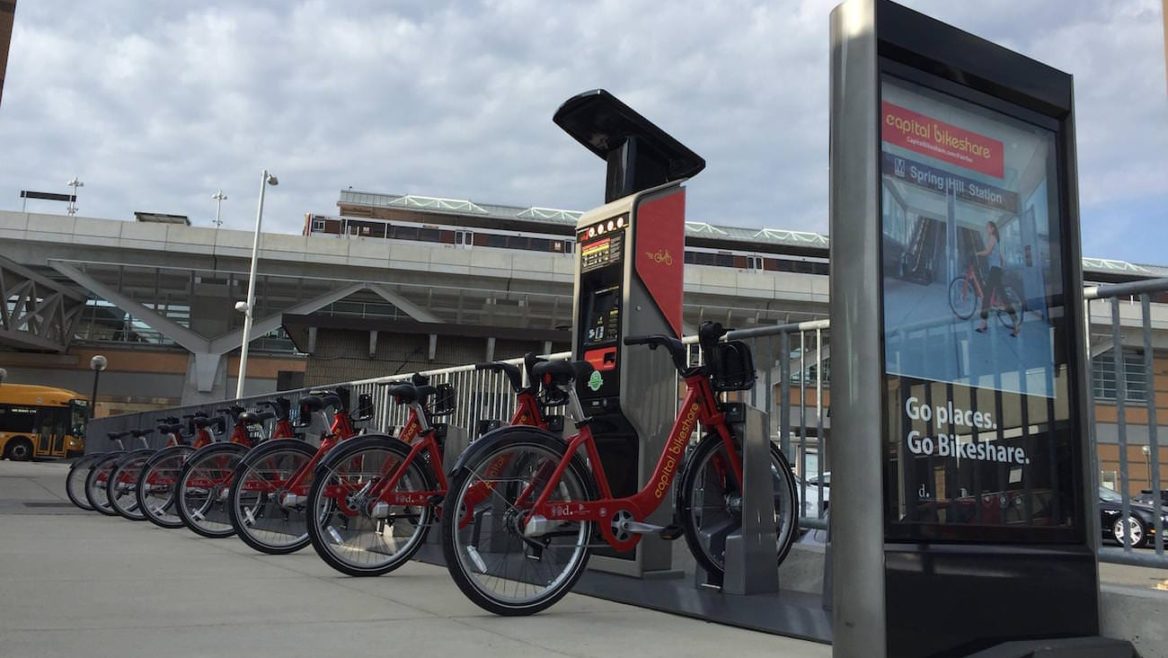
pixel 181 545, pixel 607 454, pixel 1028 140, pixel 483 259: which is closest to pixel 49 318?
pixel 483 259

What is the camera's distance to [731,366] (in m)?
4.74

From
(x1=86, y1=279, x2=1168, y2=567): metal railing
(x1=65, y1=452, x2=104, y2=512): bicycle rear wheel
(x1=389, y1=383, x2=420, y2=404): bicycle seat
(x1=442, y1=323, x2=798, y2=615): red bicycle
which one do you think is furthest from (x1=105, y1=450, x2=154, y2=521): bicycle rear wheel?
(x1=442, y1=323, x2=798, y2=615): red bicycle

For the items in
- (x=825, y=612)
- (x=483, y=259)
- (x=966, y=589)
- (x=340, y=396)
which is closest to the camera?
(x=966, y=589)

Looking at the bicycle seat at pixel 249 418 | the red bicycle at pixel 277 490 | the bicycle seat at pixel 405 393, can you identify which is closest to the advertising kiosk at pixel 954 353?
the bicycle seat at pixel 405 393

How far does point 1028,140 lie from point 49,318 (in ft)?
161

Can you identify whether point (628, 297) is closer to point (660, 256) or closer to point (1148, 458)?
point (660, 256)

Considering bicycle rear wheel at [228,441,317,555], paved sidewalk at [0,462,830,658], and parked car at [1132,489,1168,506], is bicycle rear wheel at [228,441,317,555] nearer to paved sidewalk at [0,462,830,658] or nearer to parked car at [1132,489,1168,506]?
paved sidewalk at [0,462,830,658]

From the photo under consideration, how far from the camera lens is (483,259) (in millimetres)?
42000

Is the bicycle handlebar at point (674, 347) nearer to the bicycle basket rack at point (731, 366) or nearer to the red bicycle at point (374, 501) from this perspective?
the bicycle basket rack at point (731, 366)

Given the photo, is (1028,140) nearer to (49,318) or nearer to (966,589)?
(966,589)

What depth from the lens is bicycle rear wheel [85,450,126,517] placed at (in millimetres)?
11266

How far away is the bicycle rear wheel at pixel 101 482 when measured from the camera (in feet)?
37.0

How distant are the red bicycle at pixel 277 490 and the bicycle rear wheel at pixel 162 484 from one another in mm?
3050

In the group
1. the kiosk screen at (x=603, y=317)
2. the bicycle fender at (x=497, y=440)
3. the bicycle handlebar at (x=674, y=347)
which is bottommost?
the bicycle fender at (x=497, y=440)
